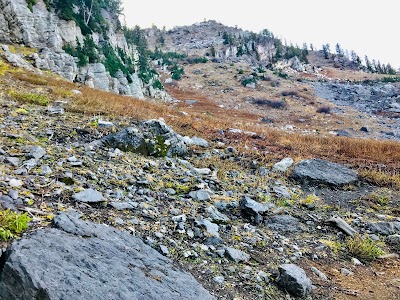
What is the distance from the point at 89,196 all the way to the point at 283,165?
749cm

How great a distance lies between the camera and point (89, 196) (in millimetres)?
5238

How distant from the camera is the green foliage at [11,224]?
10.9 ft

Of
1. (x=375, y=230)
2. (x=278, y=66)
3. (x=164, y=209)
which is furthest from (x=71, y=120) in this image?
(x=278, y=66)

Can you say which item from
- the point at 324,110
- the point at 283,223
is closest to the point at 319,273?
the point at 283,223

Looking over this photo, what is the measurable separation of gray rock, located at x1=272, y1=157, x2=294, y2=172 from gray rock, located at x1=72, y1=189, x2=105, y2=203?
6831mm

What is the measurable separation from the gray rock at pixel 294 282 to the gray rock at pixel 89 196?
3.24 m

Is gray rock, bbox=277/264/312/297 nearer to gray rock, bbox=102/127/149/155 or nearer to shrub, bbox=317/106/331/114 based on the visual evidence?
gray rock, bbox=102/127/149/155

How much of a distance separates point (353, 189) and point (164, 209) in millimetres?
6806

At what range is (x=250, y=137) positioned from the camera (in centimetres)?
1484

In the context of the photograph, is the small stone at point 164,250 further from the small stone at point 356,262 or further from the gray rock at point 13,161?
the small stone at point 356,262

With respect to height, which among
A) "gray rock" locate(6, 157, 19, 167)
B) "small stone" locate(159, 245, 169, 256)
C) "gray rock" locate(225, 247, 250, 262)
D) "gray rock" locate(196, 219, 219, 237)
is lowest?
"gray rock" locate(225, 247, 250, 262)

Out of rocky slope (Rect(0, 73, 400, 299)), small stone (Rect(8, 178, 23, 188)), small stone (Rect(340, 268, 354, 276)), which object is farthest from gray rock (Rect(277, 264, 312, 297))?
small stone (Rect(8, 178, 23, 188))

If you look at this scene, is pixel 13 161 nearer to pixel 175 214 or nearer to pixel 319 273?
pixel 175 214

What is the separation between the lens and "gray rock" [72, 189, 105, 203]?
5.09 m
